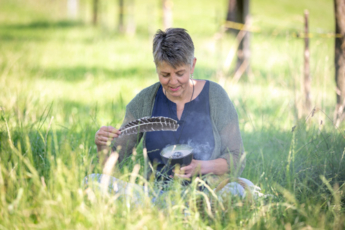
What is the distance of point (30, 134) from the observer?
10.3 feet

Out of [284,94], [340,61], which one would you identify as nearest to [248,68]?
[284,94]

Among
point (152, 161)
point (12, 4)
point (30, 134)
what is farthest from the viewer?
point (12, 4)

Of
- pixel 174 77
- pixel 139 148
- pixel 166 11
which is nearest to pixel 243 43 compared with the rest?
pixel 166 11

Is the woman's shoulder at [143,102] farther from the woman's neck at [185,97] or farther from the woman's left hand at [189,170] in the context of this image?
the woman's left hand at [189,170]

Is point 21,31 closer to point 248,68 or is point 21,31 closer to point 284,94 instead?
point 248,68

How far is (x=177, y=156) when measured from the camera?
2250 millimetres

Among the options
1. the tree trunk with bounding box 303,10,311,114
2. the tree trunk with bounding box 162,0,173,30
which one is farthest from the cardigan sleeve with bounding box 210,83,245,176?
the tree trunk with bounding box 162,0,173,30

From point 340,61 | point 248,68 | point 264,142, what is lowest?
point 264,142

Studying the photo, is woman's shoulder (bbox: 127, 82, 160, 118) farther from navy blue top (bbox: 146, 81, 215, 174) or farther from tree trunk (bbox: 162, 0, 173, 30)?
tree trunk (bbox: 162, 0, 173, 30)

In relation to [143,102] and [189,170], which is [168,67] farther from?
[189,170]

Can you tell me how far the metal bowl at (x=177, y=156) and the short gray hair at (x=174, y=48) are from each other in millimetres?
640

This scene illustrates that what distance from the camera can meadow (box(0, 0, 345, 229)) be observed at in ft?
6.82

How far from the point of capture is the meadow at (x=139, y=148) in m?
2.08

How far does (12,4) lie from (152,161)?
87.7 feet
